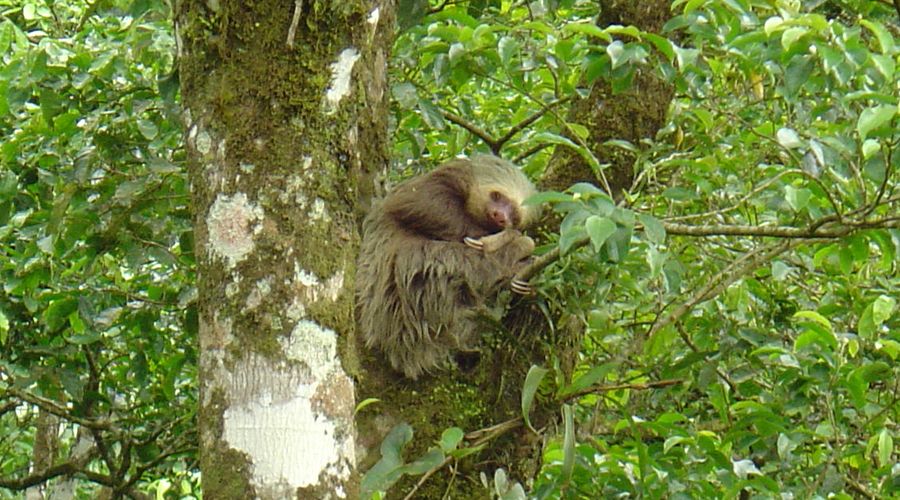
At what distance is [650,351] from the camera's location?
4.28 meters

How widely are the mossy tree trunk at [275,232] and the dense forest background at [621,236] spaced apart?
610 millimetres

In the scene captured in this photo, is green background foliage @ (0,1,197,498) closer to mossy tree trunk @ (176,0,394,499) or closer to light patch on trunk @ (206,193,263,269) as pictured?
mossy tree trunk @ (176,0,394,499)

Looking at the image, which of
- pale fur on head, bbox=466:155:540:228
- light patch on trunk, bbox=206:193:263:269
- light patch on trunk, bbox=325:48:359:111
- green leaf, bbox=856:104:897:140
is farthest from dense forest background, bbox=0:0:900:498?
light patch on trunk, bbox=206:193:263:269

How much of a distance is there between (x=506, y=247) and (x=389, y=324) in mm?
630

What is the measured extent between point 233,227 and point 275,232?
0.10 meters

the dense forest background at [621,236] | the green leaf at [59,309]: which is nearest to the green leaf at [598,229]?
the dense forest background at [621,236]

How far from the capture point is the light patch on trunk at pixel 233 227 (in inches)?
100

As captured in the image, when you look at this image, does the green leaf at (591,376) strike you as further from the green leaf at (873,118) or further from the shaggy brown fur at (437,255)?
the green leaf at (873,118)

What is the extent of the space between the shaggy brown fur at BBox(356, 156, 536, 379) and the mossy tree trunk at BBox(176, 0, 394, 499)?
5.27 ft

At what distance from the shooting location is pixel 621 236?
288 cm

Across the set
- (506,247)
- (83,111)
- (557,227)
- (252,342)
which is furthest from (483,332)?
(83,111)

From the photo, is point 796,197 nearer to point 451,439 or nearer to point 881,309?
point 881,309

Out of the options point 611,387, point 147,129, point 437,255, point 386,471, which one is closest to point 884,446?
point 611,387

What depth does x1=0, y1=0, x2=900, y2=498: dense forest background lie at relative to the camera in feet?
10.8
